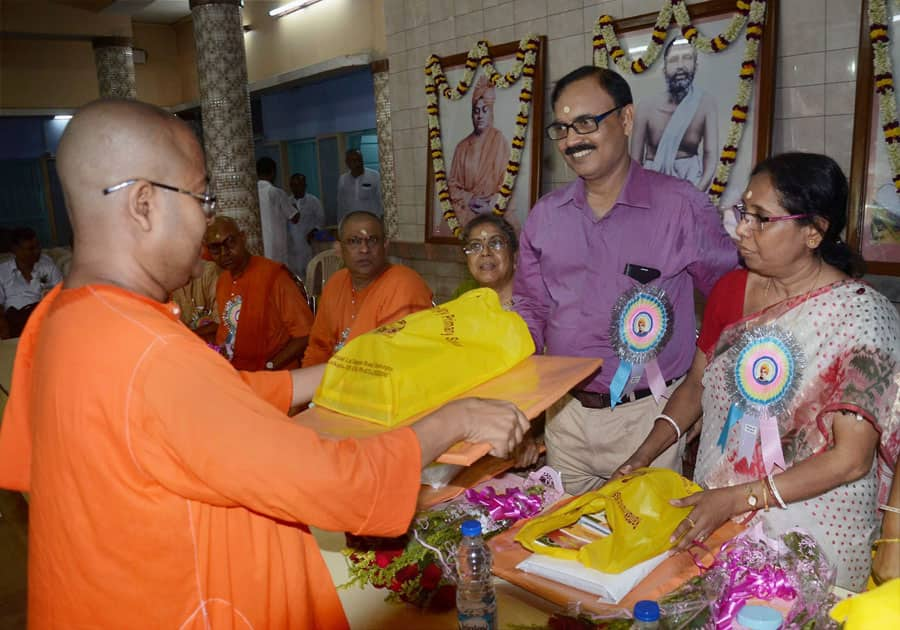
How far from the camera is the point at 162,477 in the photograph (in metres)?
1.19

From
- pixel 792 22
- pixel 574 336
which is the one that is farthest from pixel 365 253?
pixel 792 22

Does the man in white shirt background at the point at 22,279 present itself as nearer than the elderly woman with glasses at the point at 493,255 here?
No

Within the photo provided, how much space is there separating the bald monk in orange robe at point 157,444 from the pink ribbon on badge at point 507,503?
0.76 meters

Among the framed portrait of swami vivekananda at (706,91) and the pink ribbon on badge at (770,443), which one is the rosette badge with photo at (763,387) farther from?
the framed portrait of swami vivekananda at (706,91)

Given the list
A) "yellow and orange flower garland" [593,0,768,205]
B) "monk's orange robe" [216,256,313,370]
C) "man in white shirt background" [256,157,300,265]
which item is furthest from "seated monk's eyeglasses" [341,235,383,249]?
"man in white shirt background" [256,157,300,265]

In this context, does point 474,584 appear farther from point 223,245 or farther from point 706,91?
point 706,91

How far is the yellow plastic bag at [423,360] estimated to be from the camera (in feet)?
5.23

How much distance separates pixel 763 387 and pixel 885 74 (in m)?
2.35

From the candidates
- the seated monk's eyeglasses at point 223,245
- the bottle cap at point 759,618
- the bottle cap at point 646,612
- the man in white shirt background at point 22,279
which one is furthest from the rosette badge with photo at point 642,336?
the man in white shirt background at point 22,279

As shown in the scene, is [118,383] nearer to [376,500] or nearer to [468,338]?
[376,500]

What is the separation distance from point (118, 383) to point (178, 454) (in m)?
0.14

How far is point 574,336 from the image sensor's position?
9.00ft

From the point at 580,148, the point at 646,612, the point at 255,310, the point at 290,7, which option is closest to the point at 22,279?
the point at 255,310

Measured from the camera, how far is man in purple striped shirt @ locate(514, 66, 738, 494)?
8.64 ft
